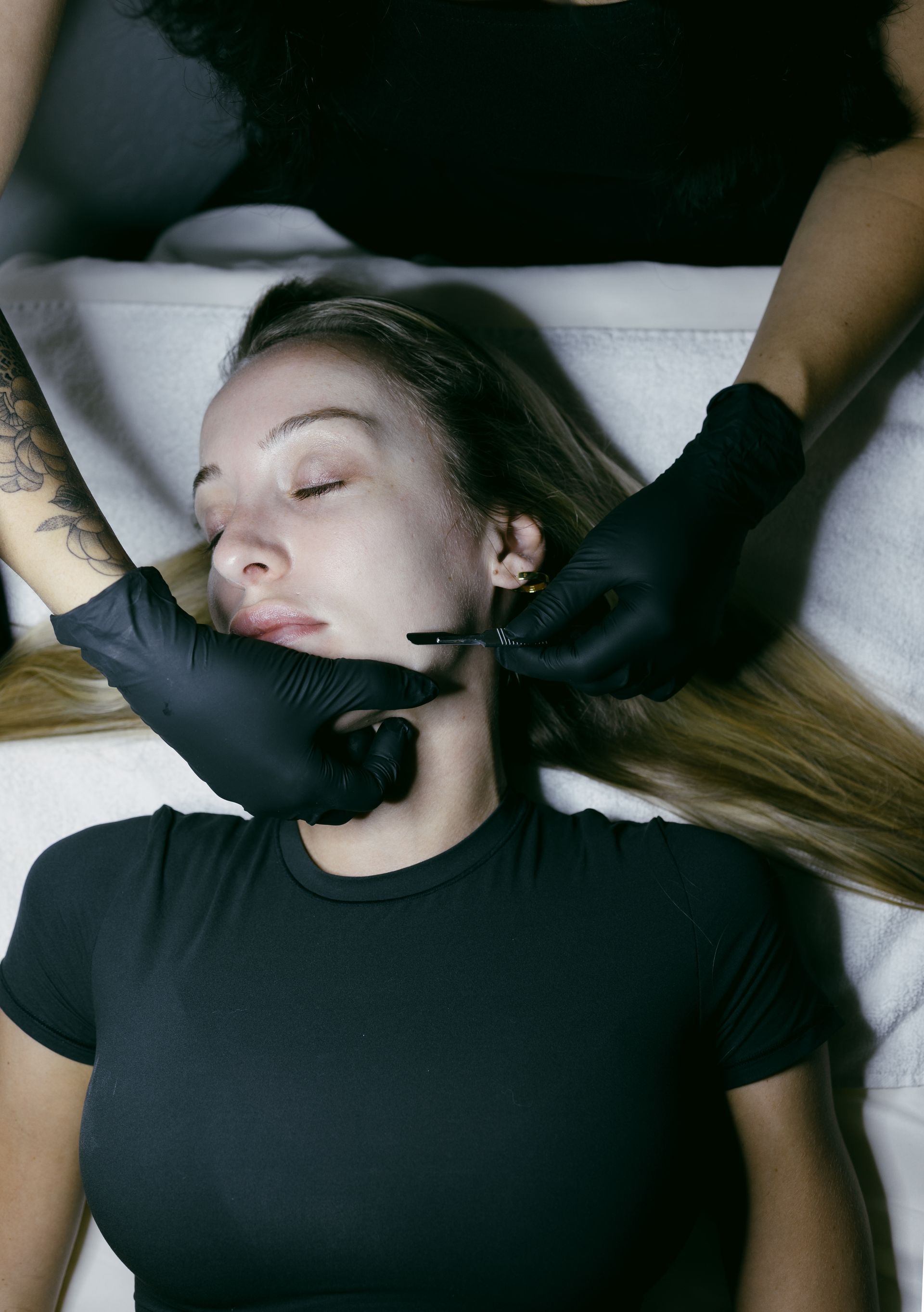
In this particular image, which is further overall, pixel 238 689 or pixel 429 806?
pixel 429 806

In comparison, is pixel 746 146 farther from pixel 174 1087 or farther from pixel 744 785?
pixel 174 1087

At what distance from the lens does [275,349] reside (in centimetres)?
123

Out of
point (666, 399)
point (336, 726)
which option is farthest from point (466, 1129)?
point (666, 399)

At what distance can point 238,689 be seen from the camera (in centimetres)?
103

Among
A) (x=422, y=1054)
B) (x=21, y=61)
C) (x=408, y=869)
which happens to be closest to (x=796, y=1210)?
(x=422, y=1054)

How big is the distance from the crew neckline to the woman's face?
17 cm

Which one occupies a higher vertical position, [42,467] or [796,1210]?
[42,467]

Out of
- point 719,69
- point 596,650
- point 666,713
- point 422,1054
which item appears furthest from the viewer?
point 666,713

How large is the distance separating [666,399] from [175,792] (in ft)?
3.10

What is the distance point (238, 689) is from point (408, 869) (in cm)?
28

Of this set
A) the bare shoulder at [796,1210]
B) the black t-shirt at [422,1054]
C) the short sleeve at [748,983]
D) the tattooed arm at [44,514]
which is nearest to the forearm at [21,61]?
the tattooed arm at [44,514]

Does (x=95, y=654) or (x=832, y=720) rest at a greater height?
(x=95, y=654)

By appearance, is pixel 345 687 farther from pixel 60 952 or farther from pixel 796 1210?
pixel 796 1210

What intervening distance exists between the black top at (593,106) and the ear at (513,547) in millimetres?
526
